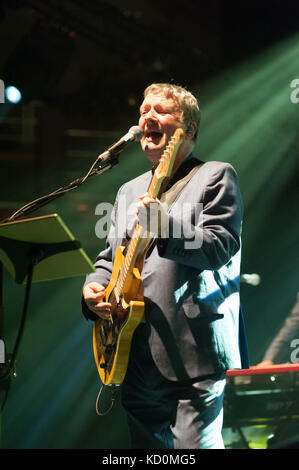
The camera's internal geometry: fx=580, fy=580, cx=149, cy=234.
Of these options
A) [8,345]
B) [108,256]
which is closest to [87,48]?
[8,345]

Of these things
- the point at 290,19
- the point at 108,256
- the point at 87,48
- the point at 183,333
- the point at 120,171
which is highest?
the point at 87,48

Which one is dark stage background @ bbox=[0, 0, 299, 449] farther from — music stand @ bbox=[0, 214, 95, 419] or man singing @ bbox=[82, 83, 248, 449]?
music stand @ bbox=[0, 214, 95, 419]

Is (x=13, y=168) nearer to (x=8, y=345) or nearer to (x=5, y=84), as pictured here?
(x=5, y=84)

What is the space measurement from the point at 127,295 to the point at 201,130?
3292 millimetres

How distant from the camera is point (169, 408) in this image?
2188mm

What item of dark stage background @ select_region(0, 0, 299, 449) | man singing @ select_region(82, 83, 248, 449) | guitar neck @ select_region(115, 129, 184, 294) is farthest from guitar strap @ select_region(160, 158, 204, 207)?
dark stage background @ select_region(0, 0, 299, 449)

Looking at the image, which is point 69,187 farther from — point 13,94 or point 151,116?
point 13,94

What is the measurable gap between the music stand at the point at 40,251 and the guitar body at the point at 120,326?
283mm

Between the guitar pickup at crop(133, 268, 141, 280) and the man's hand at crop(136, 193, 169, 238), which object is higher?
the man's hand at crop(136, 193, 169, 238)

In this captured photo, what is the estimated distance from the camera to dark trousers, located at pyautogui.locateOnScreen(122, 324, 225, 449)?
210cm

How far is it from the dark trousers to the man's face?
0.83 metres

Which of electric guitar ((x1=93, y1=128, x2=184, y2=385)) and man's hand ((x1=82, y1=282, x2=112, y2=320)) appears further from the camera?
man's hand ((x1=82, y1=282, x2=112, y2=320))

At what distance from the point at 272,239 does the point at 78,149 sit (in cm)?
258
